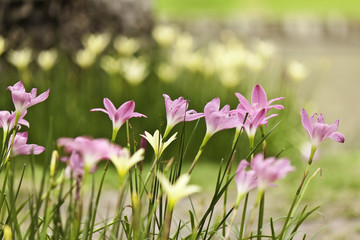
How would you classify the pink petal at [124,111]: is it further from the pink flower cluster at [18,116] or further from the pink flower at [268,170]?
the pink flower at [268,170]

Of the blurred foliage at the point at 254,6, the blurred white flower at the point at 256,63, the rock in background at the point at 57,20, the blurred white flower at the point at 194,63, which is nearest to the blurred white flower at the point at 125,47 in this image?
the rock in background at the point at 57,20

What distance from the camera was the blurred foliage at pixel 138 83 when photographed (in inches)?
124

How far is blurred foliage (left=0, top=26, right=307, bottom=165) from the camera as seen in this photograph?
3.14m

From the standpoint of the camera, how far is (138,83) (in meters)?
3.38

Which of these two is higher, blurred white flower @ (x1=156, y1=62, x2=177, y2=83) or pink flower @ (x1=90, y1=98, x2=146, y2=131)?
blurred white flower @ (x1=156, y1=62, x2=177, y2=83)

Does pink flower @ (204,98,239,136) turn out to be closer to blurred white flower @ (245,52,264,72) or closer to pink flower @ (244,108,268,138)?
pink flower @ (244,108,268,138)

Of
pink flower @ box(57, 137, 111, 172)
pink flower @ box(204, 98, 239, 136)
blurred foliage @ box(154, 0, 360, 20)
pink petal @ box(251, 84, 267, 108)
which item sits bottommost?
pink flower @ box(57, 137, 111, 172)

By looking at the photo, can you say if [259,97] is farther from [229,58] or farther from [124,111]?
[229,58]

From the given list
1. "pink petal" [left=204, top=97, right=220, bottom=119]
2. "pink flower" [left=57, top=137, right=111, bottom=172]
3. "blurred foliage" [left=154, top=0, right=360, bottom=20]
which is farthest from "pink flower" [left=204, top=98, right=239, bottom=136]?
"blurred foliage" [left=154, top=0, right=360, bottom=20]

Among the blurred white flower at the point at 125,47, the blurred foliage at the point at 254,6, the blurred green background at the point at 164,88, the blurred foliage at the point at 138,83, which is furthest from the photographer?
the blurred foliage at the point at 254,6

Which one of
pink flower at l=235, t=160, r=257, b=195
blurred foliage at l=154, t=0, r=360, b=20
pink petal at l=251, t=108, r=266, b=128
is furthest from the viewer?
blurred foliage at l=154, t=0, r=360, b=20

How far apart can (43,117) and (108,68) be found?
515 mm

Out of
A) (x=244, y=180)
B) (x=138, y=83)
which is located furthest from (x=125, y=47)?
(x=244, y=180)

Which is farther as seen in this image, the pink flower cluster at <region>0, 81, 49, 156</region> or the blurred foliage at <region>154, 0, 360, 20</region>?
the blurred foliage at <region>154, 0, 360, 20</region>
